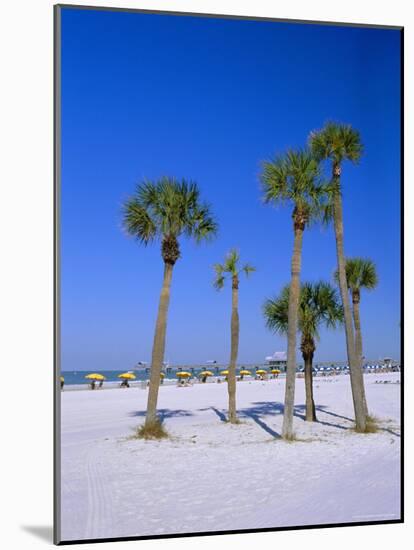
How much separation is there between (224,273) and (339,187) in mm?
1275

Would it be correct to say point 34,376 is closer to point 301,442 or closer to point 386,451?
point 301,442

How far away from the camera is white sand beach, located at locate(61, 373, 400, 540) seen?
6.05 metres

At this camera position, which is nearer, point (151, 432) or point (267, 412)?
point (151, 432)

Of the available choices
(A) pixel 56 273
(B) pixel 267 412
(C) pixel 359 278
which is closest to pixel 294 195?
(C) pixel 359 278

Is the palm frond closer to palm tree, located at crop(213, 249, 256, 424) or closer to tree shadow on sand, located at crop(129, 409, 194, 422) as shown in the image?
palm tree, located at crop(213, 249, 256, 424)

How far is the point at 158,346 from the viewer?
21.6ft

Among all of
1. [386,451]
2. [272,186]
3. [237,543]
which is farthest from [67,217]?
[386,451]

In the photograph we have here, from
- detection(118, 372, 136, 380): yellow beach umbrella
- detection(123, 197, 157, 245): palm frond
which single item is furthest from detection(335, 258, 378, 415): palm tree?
detection(118, 372, 136, 380): yellow beach umbrella

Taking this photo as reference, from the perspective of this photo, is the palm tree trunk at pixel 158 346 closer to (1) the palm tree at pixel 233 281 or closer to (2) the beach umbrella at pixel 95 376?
(1) the palm tree at pixel 233 281

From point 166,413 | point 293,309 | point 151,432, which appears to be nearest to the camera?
point 151,432

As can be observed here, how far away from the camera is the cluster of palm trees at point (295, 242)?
257 inches

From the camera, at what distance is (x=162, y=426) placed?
22.1 ft

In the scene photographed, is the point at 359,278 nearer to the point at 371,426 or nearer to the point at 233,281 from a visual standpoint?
the point at 233,281
